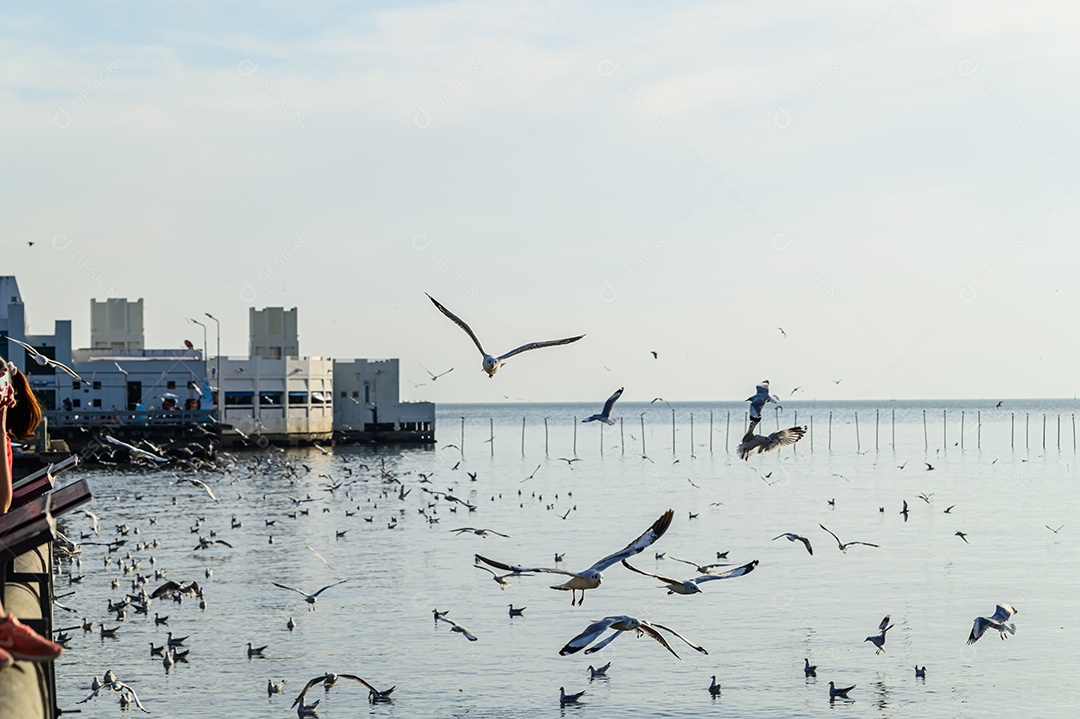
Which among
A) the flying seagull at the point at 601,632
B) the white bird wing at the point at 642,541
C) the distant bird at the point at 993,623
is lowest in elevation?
the distant bird at the point at 993,623

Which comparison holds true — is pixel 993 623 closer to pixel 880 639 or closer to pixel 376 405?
pixel 880 639

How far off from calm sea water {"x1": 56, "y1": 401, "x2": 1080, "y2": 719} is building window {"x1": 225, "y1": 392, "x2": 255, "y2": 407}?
46840 millimetres

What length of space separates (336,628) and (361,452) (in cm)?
9802

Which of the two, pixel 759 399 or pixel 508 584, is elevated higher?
pixel 759 399

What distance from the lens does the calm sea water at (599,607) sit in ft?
82.0

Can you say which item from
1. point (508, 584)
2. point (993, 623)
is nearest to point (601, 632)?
point (993, 623)

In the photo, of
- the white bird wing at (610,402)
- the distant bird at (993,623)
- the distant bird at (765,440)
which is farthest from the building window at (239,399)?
the distant bird at (765,440)

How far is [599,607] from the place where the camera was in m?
34.8

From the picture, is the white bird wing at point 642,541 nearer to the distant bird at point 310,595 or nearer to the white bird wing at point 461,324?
the white bird wing at point 461,324

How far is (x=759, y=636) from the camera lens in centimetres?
3067

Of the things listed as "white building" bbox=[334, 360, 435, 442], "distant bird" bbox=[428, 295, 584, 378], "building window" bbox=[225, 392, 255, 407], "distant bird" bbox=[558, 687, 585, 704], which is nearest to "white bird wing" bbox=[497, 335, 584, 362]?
"distant bird" bbox=[428, 295, 584, 378]

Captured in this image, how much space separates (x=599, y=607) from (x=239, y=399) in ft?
312

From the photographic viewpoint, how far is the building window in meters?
125

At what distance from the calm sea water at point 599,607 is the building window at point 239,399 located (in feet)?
154
